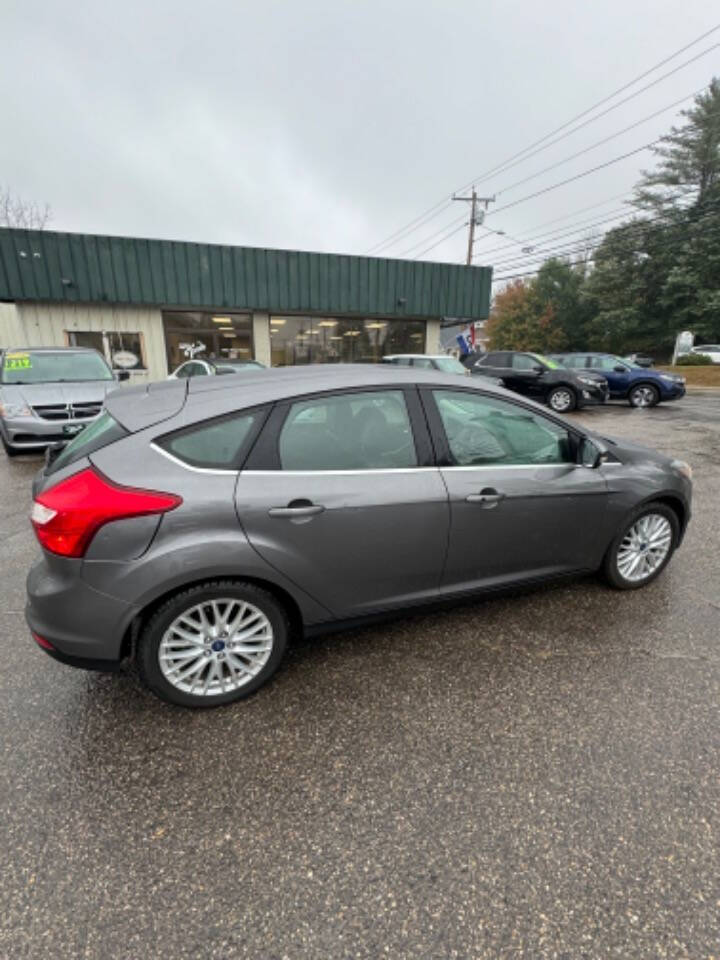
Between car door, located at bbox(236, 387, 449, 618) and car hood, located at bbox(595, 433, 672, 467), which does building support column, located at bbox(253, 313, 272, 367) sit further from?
car door, located at bbox(236, 387, 449, 618)

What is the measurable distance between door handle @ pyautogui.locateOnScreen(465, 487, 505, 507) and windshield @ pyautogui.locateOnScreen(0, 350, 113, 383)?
6940 mm

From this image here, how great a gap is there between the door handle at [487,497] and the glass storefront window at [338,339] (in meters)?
14.5

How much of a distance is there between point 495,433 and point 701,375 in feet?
85.5

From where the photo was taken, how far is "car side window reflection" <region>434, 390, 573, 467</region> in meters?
2.53

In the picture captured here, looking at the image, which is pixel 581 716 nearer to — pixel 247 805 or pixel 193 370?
pixel 247 805

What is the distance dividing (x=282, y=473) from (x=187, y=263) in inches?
559

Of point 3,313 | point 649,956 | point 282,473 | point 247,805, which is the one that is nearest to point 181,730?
point 247,805

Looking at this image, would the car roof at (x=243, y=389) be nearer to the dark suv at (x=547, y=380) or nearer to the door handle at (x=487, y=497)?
the door handle at (x=487, y=497)

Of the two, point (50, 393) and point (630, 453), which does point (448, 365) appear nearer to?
point (50, 393)

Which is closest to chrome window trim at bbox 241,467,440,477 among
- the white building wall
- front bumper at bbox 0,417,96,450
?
front bumper at bbox 0,417,96,450

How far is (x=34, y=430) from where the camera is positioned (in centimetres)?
635

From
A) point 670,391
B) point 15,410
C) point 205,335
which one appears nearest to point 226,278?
point 205,335

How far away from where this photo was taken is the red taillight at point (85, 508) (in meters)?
1.89

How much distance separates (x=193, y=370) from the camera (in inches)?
455
